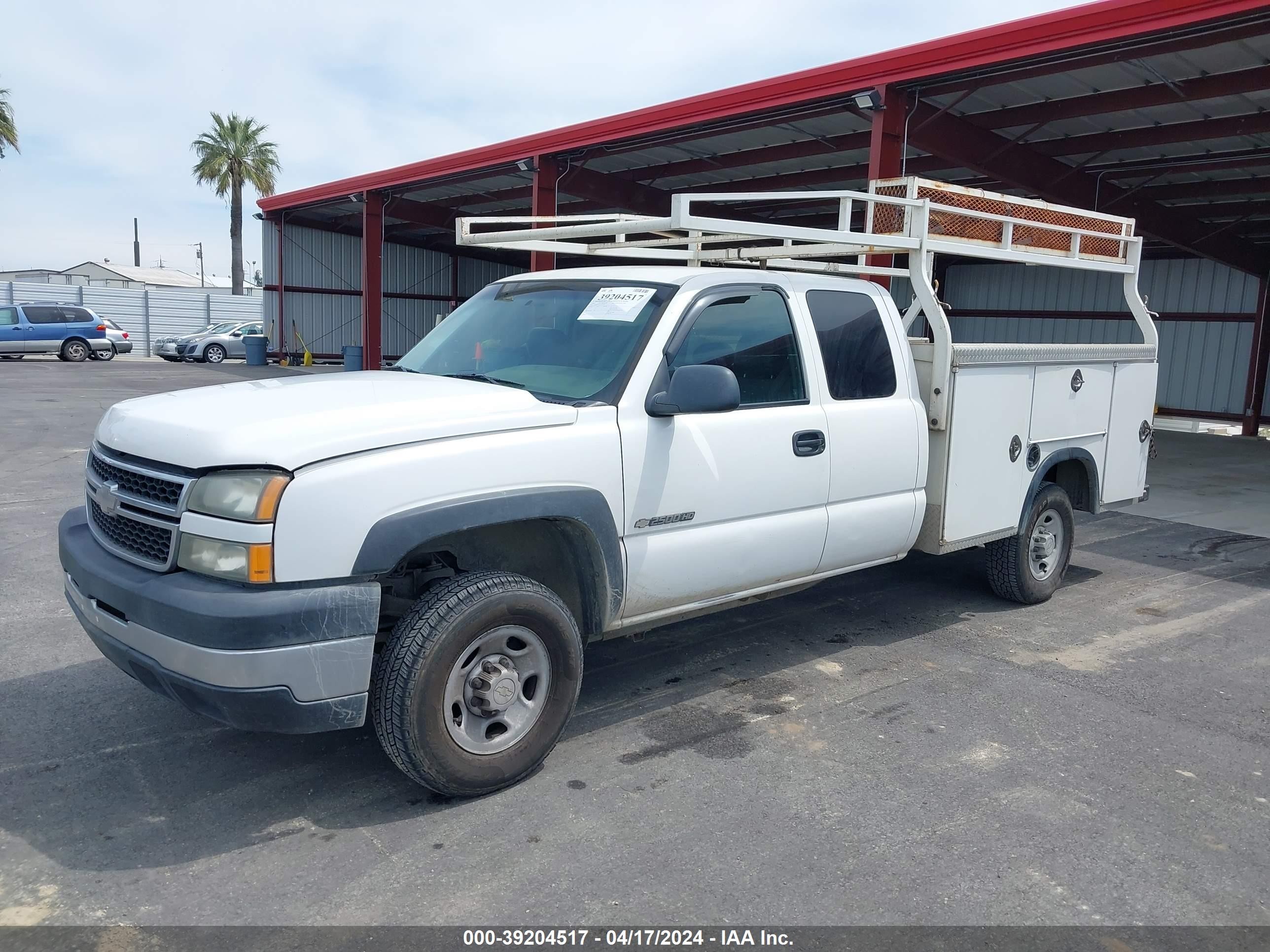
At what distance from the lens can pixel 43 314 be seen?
28.8 m

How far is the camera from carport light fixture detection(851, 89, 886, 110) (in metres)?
11.5

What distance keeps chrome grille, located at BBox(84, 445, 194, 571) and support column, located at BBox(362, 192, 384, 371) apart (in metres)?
20.2

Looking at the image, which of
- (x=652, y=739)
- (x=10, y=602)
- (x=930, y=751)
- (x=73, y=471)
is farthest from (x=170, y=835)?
(x=73, y=471)

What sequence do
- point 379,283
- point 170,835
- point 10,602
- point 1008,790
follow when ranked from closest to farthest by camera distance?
point 170,835 < point 1008,790 < point 10,602 < point 379,283

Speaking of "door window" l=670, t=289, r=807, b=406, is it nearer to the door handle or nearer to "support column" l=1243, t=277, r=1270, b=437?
the door handle

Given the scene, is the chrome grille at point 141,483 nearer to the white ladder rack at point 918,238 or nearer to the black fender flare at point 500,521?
the black fender flare at point 500,521

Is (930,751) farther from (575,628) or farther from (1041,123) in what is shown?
(1041,123)

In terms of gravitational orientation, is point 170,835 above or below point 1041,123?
below

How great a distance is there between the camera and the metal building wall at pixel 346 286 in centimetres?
3219

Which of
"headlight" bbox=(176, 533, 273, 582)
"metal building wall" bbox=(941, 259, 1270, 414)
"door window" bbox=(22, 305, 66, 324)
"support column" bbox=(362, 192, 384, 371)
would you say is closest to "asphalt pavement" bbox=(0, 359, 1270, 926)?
"headlight" bbox=(176, 533, 273, 582)

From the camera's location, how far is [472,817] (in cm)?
365

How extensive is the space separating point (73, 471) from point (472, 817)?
A: 29.4 ft

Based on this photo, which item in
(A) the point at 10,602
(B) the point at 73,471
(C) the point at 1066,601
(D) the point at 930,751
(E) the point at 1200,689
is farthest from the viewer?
(B) the point at 73,471

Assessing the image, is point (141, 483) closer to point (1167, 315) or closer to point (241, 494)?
point (241, 494)
